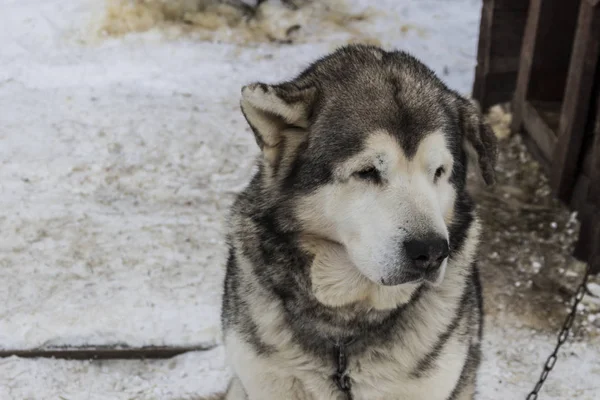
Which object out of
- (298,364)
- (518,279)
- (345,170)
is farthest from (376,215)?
(518,279)

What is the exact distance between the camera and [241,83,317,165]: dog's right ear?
7.35ft

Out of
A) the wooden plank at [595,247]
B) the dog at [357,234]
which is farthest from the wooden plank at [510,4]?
the dog at [357,234]

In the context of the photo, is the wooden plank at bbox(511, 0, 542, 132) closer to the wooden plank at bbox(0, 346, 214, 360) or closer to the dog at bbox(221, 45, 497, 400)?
the dog at bbox(221, 45, 497, 400)

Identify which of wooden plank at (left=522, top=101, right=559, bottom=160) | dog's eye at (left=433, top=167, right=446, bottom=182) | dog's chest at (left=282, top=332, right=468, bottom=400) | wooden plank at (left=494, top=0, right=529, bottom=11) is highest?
dog's eye at (left=433, top=167, right=446, bottom=182)

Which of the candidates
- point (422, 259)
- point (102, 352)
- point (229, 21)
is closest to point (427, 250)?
point (422, 259)

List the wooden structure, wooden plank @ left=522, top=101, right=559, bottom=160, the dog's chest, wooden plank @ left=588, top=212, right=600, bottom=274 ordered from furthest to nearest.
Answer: wooden plank @ left=522, top=101, right=559, bottom=160, the wooden structure, wooden plank @ left=588, top=212, right=600, bottom=274, the dog's chest

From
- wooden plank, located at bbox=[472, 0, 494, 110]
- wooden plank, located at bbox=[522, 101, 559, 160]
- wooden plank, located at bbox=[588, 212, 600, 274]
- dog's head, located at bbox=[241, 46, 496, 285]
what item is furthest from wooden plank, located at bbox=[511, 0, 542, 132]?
dog's head, located at bbox=[241, 46, 496, 285]

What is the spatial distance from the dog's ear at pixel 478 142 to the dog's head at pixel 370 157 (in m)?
0.01

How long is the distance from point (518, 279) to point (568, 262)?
47 centimetres

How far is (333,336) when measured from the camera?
2.61 meters

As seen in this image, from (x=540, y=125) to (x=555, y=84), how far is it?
626mm

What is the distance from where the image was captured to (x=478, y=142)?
2.63 metres

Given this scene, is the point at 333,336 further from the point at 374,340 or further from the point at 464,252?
the point at 464,252

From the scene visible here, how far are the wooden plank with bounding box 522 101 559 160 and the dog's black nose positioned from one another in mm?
4067
